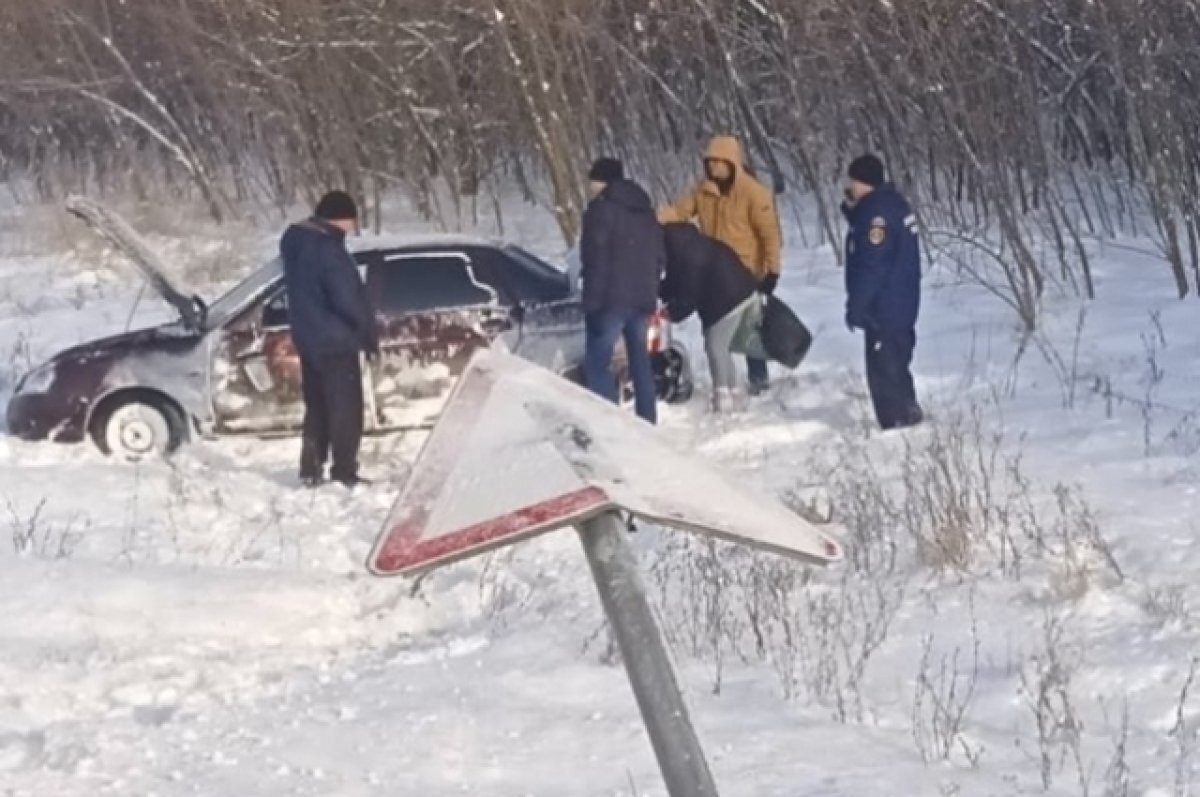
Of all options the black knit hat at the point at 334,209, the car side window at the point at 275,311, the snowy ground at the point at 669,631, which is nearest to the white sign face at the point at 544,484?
the snowy ground at the point at 669,631

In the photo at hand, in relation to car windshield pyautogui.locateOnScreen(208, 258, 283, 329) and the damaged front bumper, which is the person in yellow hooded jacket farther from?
the damaged front bumper

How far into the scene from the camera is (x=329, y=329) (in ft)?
35.5

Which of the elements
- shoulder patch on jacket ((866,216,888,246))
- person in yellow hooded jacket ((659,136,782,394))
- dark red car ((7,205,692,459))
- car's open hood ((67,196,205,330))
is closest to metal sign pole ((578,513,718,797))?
shoulder patch on jacket ((866,216,888,246))

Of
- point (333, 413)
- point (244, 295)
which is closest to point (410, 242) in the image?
point (244, 295)

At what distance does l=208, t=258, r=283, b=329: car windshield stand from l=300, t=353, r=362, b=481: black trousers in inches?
46.3

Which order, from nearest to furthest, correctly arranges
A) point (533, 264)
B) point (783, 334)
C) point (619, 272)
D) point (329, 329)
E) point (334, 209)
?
point (334, 209), point (329, 329), point (619, 272), point (783, 334), point (533, 264)

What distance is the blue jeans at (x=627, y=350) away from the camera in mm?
11617

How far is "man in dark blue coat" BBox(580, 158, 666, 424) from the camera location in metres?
11.5

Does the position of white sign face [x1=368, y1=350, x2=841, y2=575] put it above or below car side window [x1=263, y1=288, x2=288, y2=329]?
below

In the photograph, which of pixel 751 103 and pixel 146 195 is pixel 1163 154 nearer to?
pixel 751 103

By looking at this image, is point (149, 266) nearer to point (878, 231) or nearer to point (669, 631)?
point (878, 231)

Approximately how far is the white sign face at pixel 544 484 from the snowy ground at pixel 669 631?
2459 millimetres

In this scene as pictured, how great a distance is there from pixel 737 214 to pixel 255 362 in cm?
298

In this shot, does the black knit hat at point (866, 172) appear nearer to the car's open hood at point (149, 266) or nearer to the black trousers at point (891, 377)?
the black trousers at point (891, 377)
